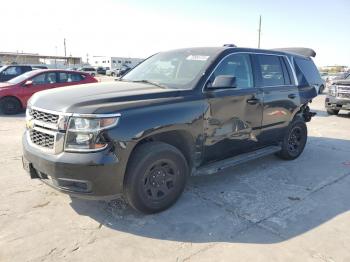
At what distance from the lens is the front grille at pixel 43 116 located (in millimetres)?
3432

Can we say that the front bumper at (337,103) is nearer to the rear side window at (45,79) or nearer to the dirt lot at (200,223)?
the dirt lot at (200,223)

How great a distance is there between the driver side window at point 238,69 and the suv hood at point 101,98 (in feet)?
2.83

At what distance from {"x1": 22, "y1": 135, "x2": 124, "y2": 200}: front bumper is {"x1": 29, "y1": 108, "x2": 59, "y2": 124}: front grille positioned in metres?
0.34

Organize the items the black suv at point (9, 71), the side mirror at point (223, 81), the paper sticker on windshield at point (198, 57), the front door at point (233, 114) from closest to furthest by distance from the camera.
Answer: the side mirror at point (223, 81), the front door at point (233, 114), the paper sticker on windshield at point (198, 57), the black suv at point (9, 71)

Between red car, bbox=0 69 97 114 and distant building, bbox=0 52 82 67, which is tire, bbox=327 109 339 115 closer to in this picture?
red car, bbox=0 69 97 114

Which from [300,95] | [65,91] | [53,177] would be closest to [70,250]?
[53,177]

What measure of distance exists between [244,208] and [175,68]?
2.05 m

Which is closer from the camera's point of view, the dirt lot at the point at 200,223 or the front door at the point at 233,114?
the dirt lot at the point at 200,223

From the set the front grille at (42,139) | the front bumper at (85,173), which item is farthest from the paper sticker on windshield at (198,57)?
the front grille at (42,139)

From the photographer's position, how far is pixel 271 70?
215 inches

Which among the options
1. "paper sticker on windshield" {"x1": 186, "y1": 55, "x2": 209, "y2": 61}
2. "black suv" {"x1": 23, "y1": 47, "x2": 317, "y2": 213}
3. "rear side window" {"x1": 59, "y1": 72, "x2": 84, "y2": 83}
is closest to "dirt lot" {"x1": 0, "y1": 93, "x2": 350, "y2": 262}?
"black suv" {"x1": 23, "y1": 47, "x2": 317, "y2": 213}

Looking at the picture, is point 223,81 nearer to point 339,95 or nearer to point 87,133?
point 87,133

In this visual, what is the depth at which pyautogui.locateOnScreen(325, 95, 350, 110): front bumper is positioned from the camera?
11766mm

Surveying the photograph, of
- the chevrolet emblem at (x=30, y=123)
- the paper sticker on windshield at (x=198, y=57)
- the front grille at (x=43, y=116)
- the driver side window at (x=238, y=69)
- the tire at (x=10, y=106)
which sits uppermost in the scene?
the paper sticker on windshield at (x=198, y=57)
